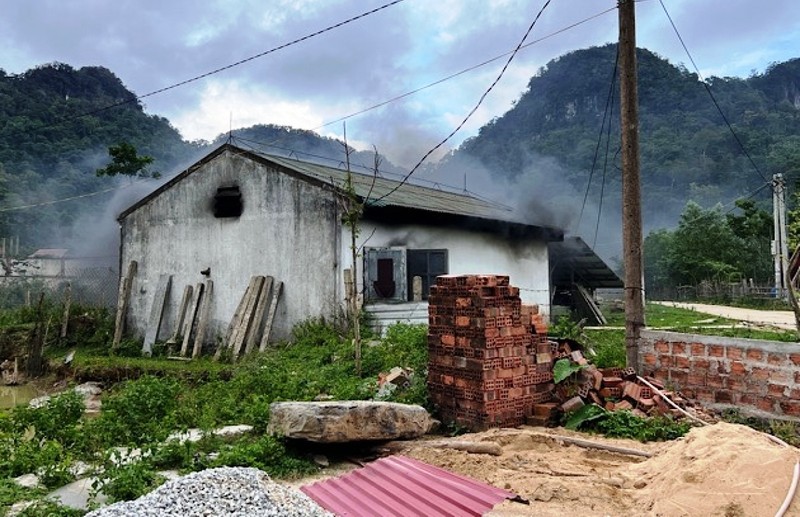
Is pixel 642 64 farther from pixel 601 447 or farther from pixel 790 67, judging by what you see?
pixel 601 447

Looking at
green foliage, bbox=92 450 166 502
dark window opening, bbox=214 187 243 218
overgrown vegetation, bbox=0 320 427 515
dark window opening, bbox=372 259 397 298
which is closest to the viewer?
green foliage, bbox=92 450 166 502

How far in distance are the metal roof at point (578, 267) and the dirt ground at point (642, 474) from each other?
13416mm

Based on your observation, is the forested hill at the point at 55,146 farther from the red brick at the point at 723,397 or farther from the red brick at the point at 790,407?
the red brick at the point at 790,407

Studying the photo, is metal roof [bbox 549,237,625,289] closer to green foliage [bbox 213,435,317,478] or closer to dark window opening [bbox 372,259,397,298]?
dark window opening [bbox 372,259,397,298]

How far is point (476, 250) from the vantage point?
14992 mm

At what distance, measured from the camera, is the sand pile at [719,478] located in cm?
356

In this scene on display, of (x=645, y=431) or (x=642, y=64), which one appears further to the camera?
(x=642, y=64)

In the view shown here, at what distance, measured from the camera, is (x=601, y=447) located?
512 cm

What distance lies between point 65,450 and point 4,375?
1006 cm

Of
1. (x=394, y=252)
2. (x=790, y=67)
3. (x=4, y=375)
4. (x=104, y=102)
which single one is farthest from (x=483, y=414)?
(x=790, y=67)

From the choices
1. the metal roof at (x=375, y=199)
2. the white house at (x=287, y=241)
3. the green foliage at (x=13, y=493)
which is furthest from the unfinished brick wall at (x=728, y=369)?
the green foliage at (x=13, y=493)

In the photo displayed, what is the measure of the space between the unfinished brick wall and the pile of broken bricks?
466 millimetres

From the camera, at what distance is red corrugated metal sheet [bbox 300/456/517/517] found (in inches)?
151

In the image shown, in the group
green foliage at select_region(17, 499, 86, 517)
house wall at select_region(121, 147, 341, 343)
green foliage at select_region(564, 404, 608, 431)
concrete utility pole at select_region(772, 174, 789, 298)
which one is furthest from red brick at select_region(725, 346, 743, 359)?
concrete utility pole at select_region(772, 174, 789, 298)
